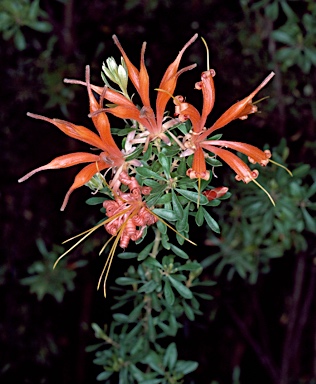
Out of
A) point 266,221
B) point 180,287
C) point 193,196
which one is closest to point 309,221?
point 266,221

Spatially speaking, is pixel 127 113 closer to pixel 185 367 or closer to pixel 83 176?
pixel 83 176

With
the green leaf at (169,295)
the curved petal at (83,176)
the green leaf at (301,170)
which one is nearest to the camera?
the curved petal at (83,176)

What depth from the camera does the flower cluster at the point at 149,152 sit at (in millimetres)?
733

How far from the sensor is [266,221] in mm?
1222

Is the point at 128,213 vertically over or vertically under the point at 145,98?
under

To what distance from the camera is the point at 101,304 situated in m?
1.53

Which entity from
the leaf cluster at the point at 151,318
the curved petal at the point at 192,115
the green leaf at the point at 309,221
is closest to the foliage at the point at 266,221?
the green leaf at the point at 309,221

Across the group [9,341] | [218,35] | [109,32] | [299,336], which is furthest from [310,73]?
[9,341]

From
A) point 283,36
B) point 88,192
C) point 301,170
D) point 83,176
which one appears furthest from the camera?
point 88,192

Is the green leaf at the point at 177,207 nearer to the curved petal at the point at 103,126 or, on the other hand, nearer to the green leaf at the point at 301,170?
the curved petal at the point at 103,126

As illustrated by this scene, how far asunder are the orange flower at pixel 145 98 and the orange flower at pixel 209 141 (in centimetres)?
3

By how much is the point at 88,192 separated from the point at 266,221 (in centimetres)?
50

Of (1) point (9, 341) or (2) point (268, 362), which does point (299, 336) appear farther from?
(1) point (9, 341)

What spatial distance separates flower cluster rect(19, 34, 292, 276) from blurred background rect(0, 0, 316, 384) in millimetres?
667
